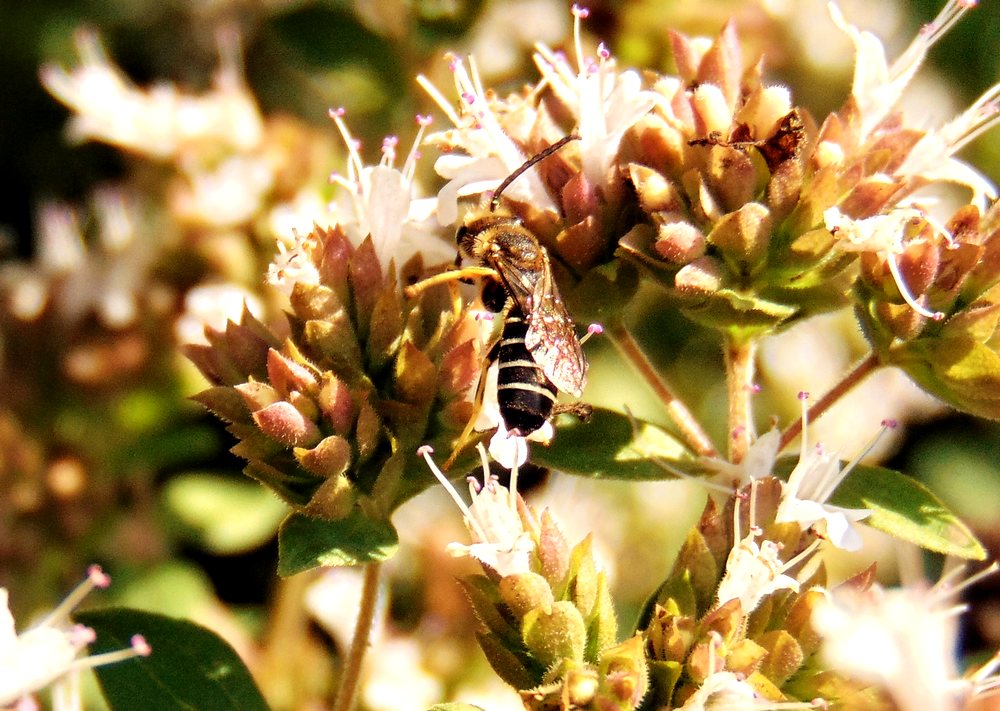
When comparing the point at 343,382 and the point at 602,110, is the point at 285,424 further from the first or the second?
the point at 602,110

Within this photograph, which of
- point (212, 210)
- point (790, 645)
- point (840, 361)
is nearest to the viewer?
point (790, 645)

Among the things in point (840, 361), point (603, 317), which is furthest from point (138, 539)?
point (840, 361)

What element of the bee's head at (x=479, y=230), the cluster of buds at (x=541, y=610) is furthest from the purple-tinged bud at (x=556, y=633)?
the bee's head at (x=479, y=230)

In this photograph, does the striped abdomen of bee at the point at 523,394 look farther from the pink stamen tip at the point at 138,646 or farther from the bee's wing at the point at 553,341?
the pink stamen tip at the point at 138,646

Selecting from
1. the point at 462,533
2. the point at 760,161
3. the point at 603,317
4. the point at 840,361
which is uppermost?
the point at 760,161

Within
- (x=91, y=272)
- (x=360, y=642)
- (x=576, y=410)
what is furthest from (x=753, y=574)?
(x=91, y=272)

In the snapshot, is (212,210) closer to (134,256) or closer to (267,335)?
(134,256)
